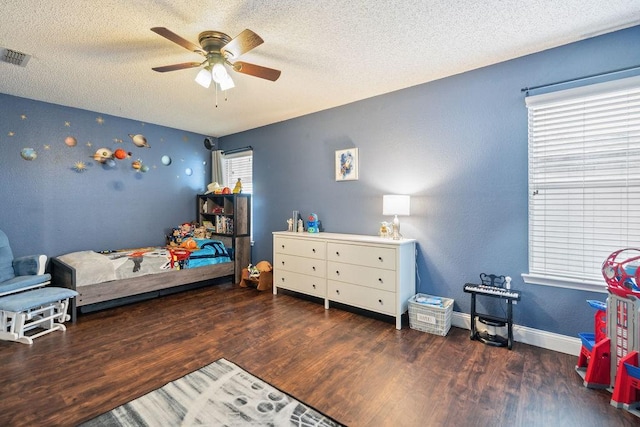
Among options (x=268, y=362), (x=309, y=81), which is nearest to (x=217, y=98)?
(x=309, y=81)

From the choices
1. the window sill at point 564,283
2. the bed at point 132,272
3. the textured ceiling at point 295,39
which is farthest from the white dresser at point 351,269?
the textured ceiling at point 295,39

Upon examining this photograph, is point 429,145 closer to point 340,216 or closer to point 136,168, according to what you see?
point 340,216

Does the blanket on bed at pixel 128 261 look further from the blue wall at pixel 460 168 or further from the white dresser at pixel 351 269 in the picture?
the blue wall at pixel 460 168

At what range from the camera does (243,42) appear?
74.7 inches

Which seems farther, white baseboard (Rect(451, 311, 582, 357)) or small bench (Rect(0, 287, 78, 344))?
small bench (Rect(0, 287, 78, 344))

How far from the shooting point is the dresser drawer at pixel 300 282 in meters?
3.42

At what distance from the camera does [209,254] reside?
424 cm

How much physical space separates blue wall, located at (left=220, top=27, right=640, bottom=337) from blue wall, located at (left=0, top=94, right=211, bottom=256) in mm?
2541

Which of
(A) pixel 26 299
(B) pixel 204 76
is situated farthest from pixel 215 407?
(B) pixel 204 76

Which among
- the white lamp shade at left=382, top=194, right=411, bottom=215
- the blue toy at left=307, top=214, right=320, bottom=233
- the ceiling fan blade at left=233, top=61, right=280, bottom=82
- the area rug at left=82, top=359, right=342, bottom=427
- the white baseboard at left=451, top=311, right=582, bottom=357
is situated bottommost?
the area rug at left=82, top=359, right=342, bottom=427

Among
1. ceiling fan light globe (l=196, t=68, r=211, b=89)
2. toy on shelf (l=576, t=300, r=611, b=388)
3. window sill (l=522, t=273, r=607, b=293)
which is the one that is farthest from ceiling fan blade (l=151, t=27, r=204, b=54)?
toy on shelf (l=576, t=300, r=611, b=388)

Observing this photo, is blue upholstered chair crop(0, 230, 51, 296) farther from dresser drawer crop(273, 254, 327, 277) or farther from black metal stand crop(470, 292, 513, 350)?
black metal stand crop(470, 292, 513, 350)

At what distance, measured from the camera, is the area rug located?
1590 mm

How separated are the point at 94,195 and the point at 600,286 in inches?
221
